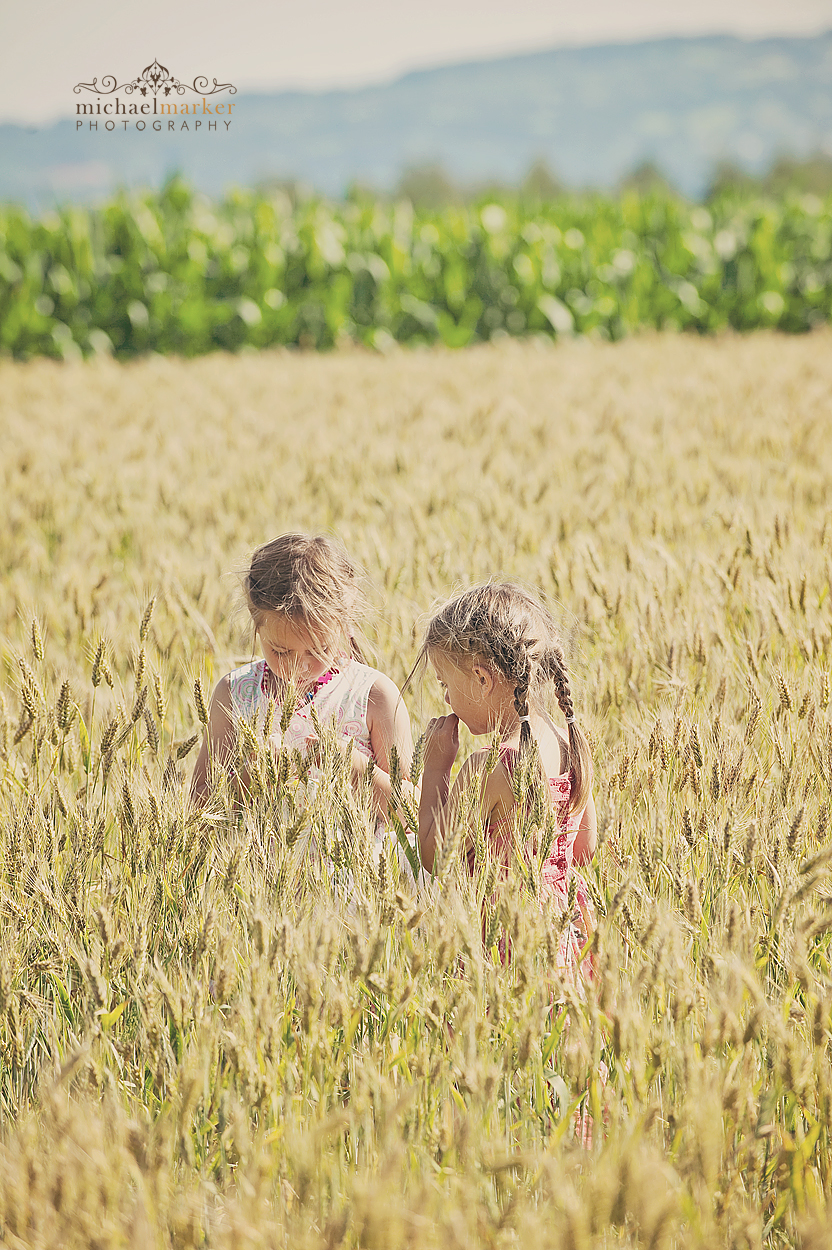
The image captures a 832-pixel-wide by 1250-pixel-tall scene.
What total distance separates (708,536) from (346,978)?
254 centimetres

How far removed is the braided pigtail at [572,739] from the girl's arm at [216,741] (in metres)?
0.60

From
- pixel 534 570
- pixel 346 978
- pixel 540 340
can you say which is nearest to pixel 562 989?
pixel 346 978

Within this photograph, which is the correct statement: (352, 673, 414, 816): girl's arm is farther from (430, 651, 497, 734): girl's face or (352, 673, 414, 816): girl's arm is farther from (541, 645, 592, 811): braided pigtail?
(541, 645, 592, 811): braided pigtail

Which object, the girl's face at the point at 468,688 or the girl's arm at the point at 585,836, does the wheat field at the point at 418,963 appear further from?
the girl's face at the point at 468,688

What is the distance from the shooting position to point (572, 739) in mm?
1700

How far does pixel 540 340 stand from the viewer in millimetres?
11609

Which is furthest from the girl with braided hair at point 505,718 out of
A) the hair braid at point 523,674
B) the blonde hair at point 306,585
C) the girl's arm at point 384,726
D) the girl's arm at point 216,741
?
the girl's arm at point 216,741

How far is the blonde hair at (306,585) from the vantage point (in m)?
1.94

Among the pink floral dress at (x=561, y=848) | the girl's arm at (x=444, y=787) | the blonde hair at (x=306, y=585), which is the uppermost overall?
the blonde hair at (x=306, y=585)

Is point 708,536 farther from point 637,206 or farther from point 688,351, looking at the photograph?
point 637,206

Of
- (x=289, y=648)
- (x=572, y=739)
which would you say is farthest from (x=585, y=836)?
(x=289, y=648)

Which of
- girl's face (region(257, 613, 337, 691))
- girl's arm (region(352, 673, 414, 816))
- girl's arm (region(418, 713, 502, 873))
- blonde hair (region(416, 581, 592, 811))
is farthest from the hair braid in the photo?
girl's face (region(257, 613, 337, 691))

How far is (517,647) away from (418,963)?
0.65 metres

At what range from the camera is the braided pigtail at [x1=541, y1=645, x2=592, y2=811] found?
1670 mm
